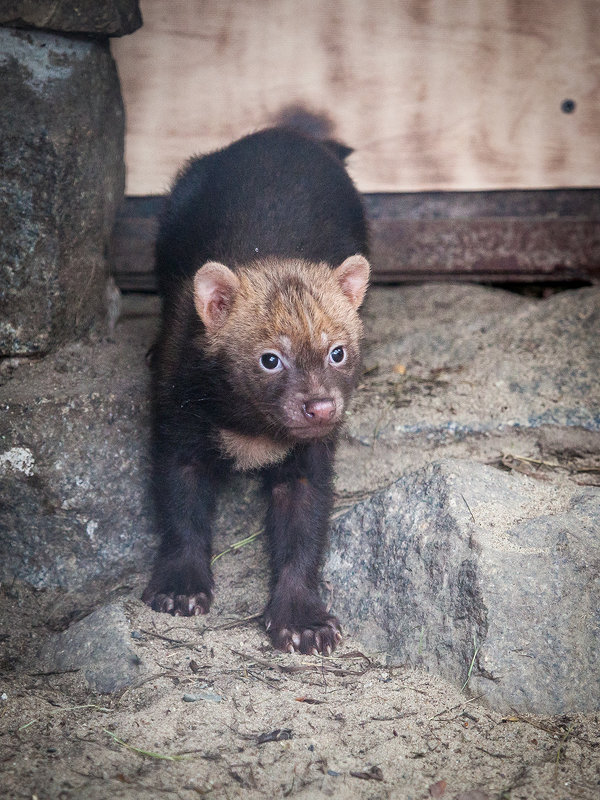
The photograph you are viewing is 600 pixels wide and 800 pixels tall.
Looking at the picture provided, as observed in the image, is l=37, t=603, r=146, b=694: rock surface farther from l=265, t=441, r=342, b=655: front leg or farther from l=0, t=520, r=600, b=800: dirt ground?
l=265, t=441, r=342, b=655: front leg

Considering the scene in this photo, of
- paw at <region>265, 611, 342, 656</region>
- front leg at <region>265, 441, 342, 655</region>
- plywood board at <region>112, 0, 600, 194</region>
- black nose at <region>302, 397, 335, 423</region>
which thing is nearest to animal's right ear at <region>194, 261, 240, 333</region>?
black nose at <region>302, 397, 335, 423</region>

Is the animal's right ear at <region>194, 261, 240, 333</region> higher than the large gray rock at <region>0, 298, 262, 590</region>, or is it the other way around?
the animal's right ear at <region>194, 261, 240, 333</region>

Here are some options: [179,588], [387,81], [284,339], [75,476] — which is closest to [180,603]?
[179,588]

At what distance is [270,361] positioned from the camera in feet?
13.2

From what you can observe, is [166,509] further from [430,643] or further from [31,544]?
[430,643]

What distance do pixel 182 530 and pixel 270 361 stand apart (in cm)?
116

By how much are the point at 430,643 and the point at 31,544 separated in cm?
214

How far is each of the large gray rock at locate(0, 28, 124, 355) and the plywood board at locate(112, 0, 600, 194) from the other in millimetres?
831

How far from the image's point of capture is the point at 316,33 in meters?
5.96

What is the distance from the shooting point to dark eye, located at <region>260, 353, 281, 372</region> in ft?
13.2

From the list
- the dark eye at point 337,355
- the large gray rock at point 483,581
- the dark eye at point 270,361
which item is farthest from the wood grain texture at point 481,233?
the dark eye at point 270,361

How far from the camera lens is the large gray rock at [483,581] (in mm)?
3578

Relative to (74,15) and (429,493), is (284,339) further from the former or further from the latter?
(74,15)

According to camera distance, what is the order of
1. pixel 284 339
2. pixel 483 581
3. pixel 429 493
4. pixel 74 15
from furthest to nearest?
pixel 74 15, pixel 429 493, pixel 284 339, pixel 483 581
